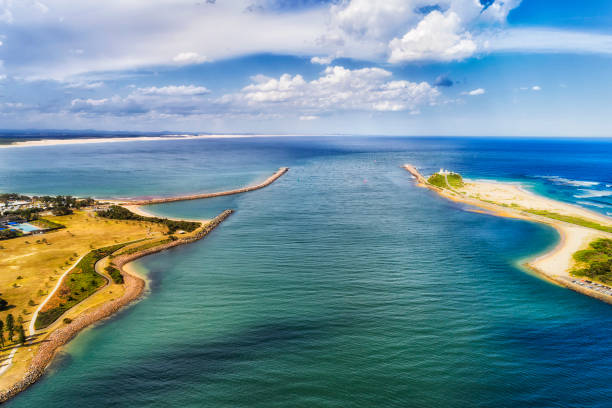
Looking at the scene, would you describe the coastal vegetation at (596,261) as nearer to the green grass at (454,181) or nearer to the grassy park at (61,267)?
the green grass at (454,181)

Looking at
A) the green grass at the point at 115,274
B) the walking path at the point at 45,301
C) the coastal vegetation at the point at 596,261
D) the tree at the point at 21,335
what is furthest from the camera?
the coastal vegetation at the point at 596,261

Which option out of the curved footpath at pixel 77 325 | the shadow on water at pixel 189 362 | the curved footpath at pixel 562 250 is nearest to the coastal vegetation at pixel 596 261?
the curved footpath at pixel 562 250

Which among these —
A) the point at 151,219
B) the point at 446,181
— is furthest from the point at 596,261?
the point at 151,219

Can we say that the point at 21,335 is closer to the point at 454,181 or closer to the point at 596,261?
the point at 596,261

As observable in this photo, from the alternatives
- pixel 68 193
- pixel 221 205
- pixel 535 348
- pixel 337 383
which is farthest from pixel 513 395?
pixel 68 193

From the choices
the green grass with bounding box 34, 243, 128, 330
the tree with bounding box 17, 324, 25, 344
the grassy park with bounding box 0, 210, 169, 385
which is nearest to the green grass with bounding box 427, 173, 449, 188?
the grassy park with bounding box 0, 210, 169, 385

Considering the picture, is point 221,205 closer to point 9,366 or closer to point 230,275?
point 230,275
